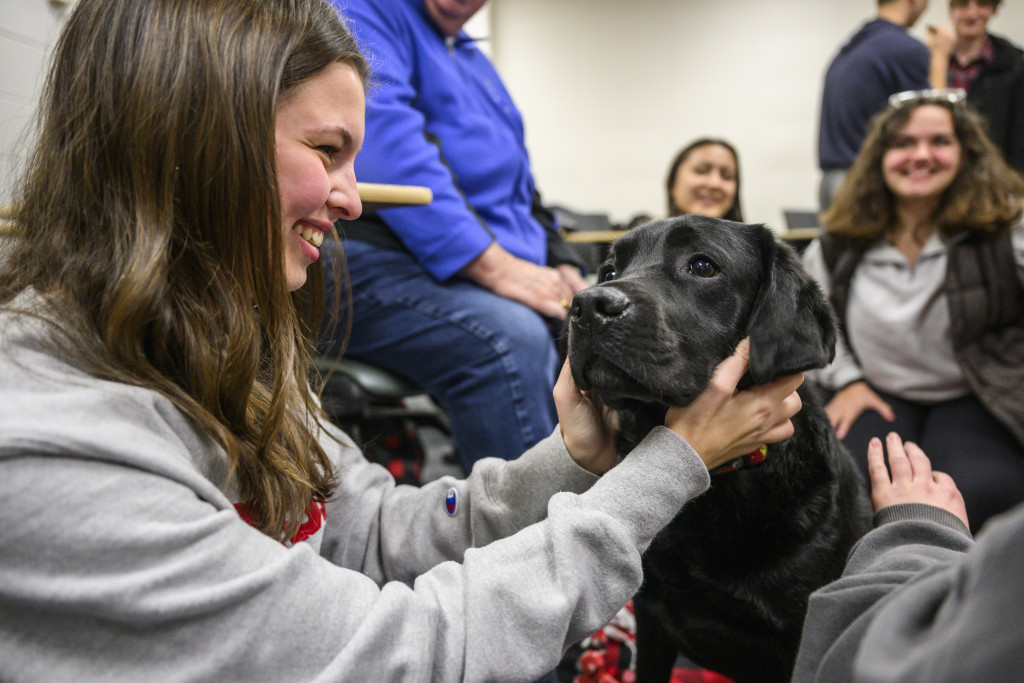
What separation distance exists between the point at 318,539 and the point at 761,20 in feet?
22.2

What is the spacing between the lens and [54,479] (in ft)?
1.80

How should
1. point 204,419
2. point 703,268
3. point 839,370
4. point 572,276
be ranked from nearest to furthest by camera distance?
1. point 204,419
2. point 703,268
3. point 572,276
4. point 839,370

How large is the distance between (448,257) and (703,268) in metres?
0.56

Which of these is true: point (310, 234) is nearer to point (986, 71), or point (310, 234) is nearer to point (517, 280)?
point (517, 280)

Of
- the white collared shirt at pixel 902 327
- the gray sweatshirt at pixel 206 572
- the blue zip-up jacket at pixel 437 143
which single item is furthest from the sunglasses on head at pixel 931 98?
the gray sweatshirt at pixel 206 572

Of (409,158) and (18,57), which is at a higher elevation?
(18,57)

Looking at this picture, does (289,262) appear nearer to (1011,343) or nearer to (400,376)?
(400,376)

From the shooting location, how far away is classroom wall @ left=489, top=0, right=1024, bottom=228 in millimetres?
6289

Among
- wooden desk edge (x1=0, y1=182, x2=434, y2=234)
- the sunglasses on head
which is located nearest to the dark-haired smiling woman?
wooden desk edge (x1=0, y1=182, x2=434, y2=234)

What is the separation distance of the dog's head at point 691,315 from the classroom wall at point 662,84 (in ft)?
18.4

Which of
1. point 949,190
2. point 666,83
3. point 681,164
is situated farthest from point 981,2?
point 666,83

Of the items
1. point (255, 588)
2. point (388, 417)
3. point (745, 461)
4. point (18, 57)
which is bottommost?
point (388, 417)

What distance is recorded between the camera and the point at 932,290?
186 centimetres

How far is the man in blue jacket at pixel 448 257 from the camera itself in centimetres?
134
